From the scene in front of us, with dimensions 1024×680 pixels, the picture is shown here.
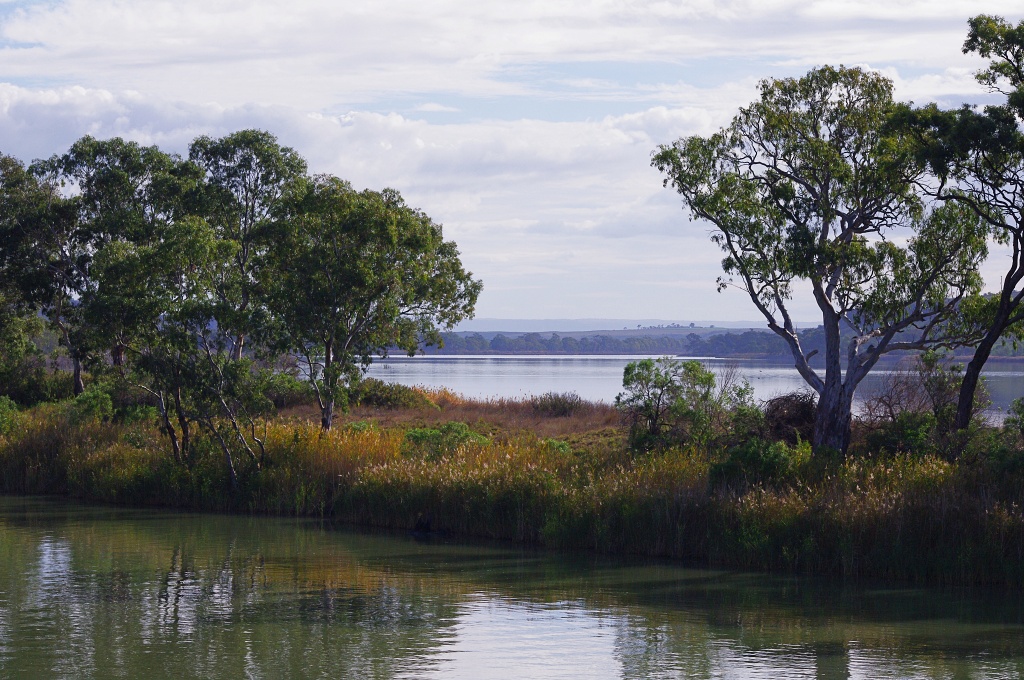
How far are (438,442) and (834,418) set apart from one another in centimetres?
1048

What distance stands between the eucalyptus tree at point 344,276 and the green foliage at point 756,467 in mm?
12554

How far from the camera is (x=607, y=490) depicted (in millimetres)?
25266

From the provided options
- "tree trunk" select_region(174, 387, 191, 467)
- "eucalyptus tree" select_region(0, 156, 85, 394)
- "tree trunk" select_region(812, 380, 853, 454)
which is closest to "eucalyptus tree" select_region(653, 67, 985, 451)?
"tree trunk" select_region(812, 380, 853, 454)

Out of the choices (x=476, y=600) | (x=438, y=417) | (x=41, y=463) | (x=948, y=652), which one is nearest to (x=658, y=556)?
(x=476, y=600)

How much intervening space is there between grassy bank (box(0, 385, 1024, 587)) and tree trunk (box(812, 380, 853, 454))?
2.47 ft

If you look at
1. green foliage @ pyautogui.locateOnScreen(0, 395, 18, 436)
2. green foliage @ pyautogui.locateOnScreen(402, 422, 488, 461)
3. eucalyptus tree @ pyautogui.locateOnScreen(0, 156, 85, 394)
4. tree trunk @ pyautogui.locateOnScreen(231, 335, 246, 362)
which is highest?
eucalyptus tree @ pyautogui.locateOnScreen(0, 156, 85, 394)

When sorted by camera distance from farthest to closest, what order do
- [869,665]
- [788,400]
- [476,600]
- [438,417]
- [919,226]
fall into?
[438,417]
[788,400]
[919,226]
[476,600]
[869,665]

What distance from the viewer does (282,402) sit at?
174 ft

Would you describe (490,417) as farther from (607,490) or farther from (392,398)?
(607,490)

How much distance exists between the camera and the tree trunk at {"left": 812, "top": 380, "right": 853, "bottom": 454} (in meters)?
30.6

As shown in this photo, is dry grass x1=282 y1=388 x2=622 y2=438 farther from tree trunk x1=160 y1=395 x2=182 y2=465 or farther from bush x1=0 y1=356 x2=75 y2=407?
bush x1=0 y1=356 x2=75 y2=407

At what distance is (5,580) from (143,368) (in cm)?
1036

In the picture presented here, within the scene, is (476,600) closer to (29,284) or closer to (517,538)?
(517,538)

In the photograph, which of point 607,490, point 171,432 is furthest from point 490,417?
point 607,490
